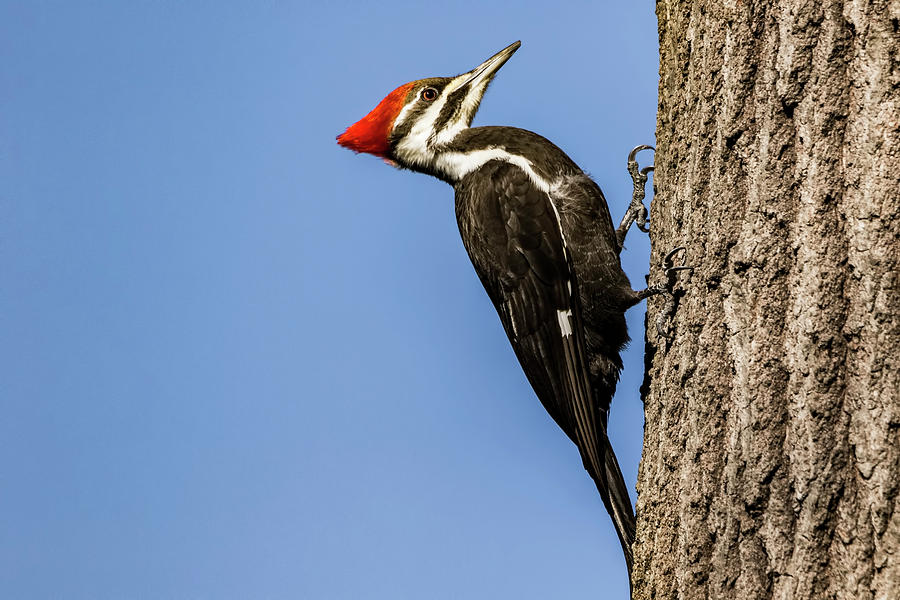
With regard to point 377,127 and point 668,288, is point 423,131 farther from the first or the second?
point 668,288

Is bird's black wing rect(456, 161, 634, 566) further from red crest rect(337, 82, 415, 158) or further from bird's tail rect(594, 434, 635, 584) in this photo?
red crest rect(337, 82, 415, 158)

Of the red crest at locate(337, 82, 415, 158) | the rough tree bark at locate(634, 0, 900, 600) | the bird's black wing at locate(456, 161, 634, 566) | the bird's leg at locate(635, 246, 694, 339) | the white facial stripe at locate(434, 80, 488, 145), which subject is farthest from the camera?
the red crest at locate(337, 82, 415, 158)

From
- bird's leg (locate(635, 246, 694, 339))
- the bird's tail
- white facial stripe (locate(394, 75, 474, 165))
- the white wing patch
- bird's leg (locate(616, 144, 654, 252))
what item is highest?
white facial stripe (locate(394, 75, 474, 165))

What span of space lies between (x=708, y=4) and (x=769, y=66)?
1.41 feet

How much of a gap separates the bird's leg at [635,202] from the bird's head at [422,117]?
99 cm

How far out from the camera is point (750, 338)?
2.11 meters

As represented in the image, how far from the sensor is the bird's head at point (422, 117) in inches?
171

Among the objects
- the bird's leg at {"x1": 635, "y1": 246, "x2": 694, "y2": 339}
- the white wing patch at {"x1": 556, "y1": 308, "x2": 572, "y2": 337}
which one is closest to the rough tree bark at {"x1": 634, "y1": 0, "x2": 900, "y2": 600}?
the bird's leg at {"x1": 635, "y1": 246, "x2": 694, "y2": 339}

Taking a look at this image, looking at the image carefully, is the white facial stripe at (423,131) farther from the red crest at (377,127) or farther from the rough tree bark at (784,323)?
the rough tree bark at (784,323)

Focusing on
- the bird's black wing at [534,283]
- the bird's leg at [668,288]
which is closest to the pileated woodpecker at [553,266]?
the bird's black wing at [534,283]

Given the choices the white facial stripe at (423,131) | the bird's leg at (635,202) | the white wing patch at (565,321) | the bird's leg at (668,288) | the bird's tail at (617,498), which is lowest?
the bird's tail at (617,498)

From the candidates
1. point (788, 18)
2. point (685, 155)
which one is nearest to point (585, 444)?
point (685, 155)

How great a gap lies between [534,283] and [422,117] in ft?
4.32

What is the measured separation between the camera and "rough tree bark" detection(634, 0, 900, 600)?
1828 millimetres
